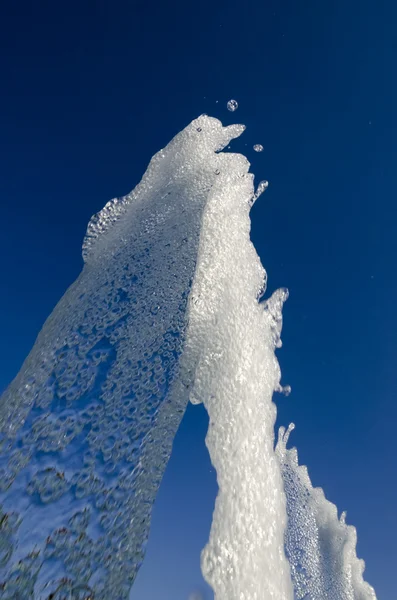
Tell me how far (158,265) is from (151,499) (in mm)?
1729

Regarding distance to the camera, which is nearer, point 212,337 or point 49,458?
point 49,458

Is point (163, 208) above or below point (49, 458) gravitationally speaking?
above

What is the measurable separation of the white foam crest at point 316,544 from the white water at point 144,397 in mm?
5136

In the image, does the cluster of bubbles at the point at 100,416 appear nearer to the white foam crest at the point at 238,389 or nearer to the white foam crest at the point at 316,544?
the white foam crest at the point at 238,389

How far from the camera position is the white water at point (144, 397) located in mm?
2035

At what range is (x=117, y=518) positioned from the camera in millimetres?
2234

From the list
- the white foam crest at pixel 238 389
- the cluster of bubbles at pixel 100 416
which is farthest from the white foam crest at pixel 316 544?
the cluster of bubbles at pixel 100 416

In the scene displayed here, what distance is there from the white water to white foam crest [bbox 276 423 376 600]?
16.8 feet

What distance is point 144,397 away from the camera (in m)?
2.79

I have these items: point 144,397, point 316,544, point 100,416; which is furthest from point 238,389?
point 316,544

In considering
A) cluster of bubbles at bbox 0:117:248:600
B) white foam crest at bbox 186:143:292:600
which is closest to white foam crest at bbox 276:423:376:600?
white foam crest at bbox 186:143:292:600

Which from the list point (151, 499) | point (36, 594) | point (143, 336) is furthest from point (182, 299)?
point (36, 594)

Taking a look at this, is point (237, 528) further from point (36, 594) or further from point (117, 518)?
point (36, 594)

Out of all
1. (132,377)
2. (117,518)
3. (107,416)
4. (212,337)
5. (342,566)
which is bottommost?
(117,518)
